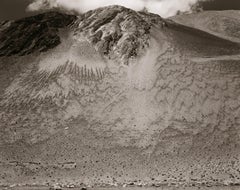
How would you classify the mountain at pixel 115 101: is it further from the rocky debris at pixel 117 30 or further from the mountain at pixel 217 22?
the mountain at pixel 217 22

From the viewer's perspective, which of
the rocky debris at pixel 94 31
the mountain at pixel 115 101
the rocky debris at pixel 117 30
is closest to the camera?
the mountain at pixel 115 101

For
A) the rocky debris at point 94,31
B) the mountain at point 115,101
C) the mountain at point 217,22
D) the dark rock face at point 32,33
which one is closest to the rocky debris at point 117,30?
the rocky debris at point 94,31

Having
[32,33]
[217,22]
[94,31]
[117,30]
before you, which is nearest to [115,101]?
[117,30]

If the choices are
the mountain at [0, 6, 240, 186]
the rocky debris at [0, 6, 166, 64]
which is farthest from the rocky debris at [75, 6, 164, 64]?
the mountain at [0, 6, 240, 186]

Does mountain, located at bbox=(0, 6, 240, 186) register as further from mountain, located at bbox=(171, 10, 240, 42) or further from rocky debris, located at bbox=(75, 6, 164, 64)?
mountain, located at bbox=(171, 10, 240, 42)

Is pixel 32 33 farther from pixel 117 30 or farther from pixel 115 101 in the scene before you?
pixel 115 101

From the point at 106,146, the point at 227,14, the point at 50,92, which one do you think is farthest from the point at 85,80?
the point at 227,14
